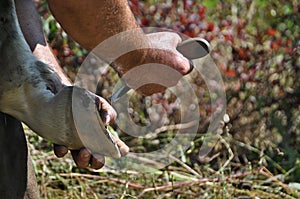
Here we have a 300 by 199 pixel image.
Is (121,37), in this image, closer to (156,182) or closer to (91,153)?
(91,153)

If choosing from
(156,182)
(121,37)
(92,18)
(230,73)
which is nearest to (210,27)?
(230,73)

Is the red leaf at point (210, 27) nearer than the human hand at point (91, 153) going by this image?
No

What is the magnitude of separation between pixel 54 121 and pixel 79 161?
168 millimetres

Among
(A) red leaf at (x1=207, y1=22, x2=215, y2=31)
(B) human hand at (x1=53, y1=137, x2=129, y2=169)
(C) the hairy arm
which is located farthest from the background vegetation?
(B) human hand at (x1=53, y1=137, x2=129, y2=169)

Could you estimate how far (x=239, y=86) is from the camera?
13.8 feet

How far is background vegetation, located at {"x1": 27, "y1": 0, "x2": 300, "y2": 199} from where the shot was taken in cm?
358

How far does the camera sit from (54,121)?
6.07 ft

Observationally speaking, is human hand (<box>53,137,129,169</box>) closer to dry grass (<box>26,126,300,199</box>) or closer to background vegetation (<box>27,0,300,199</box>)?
dry grass (<box>26,126,300,199</box>)

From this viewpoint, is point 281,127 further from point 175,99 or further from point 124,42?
point 124,42

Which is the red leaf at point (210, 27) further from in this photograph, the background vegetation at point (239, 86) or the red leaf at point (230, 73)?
the red leaf at point (230, 73)

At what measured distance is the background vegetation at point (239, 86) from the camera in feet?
11.7

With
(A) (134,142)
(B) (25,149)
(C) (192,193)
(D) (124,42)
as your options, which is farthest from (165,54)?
(A) (134,142)

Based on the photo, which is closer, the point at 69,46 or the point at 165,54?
the point at 165,54

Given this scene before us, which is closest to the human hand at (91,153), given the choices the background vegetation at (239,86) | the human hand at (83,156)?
the human hand at (83,156)
